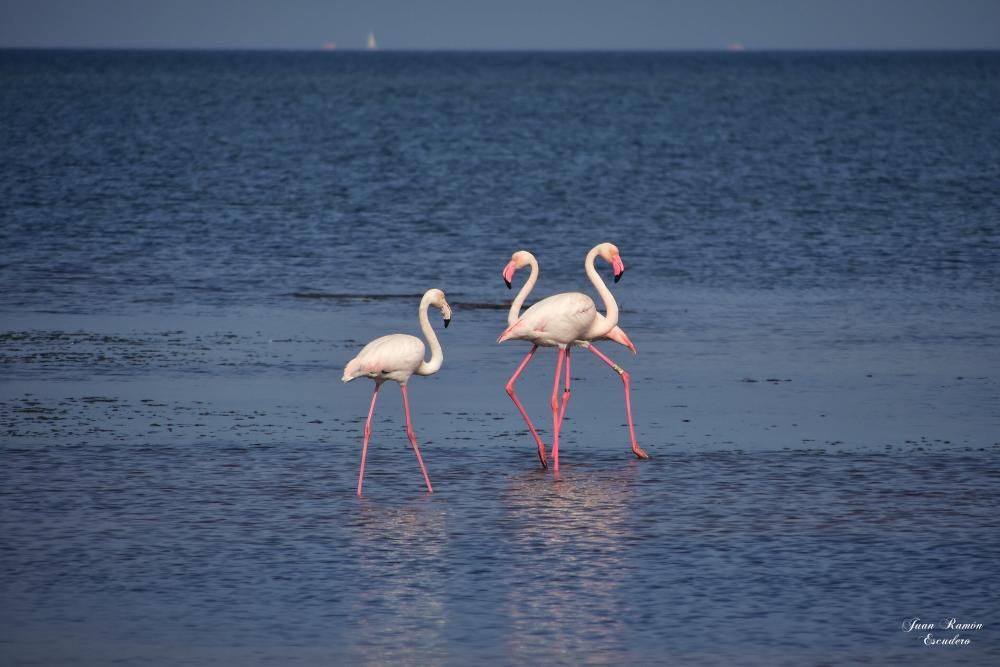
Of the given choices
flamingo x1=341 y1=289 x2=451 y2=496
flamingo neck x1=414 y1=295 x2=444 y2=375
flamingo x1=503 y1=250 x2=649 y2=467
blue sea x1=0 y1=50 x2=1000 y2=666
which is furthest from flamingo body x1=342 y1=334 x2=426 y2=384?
flamingo x1=503 y1=250 x2=649 y2=467

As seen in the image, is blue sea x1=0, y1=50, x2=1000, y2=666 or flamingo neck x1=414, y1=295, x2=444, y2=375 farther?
flamingo neck x1=414, y1=295, x2=444, y2=375

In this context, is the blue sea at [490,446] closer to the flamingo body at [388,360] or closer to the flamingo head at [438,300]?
the flamingo body at [388,360]

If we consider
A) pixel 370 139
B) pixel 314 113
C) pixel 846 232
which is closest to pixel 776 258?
pixel 846 232

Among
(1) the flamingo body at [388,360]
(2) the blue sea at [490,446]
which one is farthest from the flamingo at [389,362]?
(2) the blue sea at [490,446]

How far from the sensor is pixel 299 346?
16.1 meters

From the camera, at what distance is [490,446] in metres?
12.0

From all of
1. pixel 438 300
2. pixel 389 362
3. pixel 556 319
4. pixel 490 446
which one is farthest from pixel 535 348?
pixel 389 362

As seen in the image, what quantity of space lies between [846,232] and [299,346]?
14.3 m

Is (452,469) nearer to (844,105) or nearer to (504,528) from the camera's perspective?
(504,528)

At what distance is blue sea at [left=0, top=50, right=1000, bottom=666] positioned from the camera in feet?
26.7

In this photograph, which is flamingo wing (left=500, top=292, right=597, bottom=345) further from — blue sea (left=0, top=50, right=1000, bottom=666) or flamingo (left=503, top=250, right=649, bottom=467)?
blue sea (left=0, top=50, right=1000, bottom=666)

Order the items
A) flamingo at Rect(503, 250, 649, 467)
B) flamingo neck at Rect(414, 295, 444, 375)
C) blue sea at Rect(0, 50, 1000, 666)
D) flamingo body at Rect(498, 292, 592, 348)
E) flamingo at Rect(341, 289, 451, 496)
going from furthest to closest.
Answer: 1. flamingo body at Rect(498, 292, 592, 348)
2. flamingo at Rect(503, 250, 649, 467)
3. flamingo neck at Rect(414, 295, 444, 375)
4. flamingo at Rect(341, 289, 451, 496)
5. blue sea at Rect(0, 50, 1000, 666)

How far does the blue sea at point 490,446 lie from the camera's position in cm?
812

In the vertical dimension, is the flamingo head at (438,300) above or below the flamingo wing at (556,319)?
above
